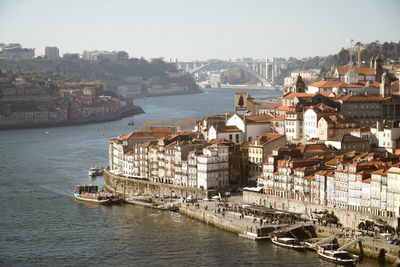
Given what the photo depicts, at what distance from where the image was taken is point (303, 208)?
40125 millimetres

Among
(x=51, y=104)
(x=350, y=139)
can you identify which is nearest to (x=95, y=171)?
(x=350, y=139)

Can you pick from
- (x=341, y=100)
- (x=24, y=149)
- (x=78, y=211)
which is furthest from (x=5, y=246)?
(x=24, y=149)

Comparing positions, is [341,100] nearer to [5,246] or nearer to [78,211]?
[78,211]

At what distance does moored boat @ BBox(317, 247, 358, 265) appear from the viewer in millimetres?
33250

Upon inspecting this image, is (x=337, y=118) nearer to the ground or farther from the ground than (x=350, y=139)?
farther from the ground

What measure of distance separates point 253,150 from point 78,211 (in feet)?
31.8

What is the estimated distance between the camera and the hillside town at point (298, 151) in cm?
3862

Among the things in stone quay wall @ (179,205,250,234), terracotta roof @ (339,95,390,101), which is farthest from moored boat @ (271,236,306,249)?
terracotta roof @ (339,95,390,101)

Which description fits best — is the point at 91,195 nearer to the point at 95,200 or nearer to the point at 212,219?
the point at 95,200

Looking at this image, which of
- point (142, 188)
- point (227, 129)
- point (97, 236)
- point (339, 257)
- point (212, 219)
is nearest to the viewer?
point (339, 257)

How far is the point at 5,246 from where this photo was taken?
37938 millimetres

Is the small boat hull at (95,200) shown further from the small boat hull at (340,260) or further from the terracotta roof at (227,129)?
the small boat hull at (340,260)

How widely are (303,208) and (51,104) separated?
86.1 m

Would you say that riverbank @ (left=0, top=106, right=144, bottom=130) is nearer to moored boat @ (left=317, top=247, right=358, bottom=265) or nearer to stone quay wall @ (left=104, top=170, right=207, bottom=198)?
stone quay wall @ (left=104, top=170, right=207, bottom=198)
